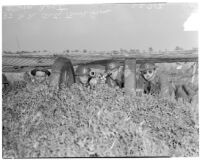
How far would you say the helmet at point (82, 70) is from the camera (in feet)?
11.1

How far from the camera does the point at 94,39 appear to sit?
3293mm

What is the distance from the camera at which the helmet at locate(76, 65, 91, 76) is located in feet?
11.1

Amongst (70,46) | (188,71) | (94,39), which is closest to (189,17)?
(188,71)

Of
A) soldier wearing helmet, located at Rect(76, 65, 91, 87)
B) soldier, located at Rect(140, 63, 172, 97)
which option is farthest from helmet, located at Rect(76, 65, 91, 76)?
soldier, located at Rect(140, 63, 172, 97)

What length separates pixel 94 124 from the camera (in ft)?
10.4

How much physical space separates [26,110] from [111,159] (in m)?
0.87

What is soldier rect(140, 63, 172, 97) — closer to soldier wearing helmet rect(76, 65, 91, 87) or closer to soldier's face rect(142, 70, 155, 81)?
soldier's face rect(142, 70, 155, 81)

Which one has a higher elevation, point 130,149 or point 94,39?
point 94,39

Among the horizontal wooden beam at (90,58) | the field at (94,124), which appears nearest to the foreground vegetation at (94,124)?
the field at (94,124)

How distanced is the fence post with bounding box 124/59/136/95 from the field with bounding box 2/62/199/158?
61 mm

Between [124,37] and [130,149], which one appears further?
[124,37]

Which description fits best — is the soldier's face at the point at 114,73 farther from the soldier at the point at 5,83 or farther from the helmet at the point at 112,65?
the soldier at the point at 5,83

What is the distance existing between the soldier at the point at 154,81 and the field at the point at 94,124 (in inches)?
2.6

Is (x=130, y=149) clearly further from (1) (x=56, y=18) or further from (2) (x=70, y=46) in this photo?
(1) (x=56, y=18)
